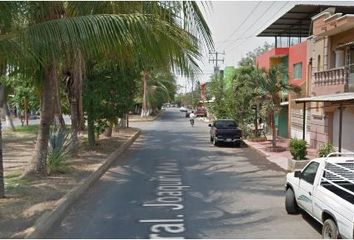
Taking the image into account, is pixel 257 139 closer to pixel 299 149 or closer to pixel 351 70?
pixel 351 70

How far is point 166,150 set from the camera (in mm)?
22078

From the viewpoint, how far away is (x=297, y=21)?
2781 centimetres

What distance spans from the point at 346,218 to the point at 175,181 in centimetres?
757

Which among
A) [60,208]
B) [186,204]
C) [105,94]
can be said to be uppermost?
[105,94]

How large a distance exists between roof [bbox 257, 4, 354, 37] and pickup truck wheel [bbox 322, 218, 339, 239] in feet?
62.9

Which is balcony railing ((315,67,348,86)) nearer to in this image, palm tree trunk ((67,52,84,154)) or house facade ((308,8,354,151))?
house facade ((308,8,354,151))

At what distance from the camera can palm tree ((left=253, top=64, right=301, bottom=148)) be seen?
20.7 meters

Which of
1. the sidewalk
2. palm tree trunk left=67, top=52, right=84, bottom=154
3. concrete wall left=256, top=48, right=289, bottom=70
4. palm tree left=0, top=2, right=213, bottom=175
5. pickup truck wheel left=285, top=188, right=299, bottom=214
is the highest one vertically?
concrete wall left=256, top=48, right=289, bottom=70

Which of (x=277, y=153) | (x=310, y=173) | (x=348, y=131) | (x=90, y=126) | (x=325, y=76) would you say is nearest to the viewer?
(x=310, y=173)

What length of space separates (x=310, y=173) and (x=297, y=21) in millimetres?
21600

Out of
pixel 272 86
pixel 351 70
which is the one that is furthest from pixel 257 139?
pixel 351 70

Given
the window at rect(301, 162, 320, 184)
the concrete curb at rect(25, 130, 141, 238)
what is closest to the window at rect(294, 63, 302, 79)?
the concrete curb at rect(25, 130, 141, 238)

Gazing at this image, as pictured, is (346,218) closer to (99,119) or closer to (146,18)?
(146,18)

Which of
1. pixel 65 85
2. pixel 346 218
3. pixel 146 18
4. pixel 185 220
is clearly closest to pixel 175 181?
pixel 185 220
